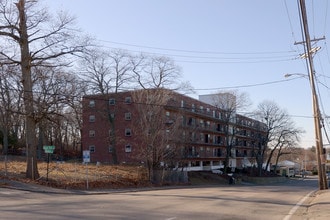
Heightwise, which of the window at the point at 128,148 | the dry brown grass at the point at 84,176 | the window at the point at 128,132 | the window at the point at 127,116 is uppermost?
the window at the point at 127,116

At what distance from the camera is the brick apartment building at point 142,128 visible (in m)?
46.6

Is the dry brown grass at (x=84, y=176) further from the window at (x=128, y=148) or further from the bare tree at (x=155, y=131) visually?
the window at (x=128, y=148)

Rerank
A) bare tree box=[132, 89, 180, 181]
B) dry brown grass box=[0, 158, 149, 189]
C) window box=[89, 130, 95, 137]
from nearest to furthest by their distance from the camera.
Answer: dry brown grass box=[0, 158, 149, 189] → bare tree box=[132, 89, 180, 181] → window box=[89, 130, 95, 137]

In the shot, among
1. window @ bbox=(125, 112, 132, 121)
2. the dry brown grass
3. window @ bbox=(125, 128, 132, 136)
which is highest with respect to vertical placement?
window @ bbox=(125, 112, 132, 121)

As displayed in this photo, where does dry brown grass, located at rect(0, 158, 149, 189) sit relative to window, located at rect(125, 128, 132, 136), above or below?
below

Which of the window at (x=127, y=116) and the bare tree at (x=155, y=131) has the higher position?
the window at (x=127, y=116)

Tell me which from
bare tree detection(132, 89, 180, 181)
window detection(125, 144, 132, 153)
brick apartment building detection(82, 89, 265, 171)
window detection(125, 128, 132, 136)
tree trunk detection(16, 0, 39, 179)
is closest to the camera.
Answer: tree trunk detection(16, 0, 39, 179)

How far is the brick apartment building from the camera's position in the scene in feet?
153

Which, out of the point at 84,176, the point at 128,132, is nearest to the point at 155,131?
the point at 84,176

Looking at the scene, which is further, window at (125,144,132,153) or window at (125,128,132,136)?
window at (125,128,132,136)

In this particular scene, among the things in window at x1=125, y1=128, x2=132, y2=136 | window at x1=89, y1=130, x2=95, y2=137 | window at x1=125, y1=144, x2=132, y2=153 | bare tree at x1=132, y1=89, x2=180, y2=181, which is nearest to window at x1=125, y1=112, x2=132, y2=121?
window at x1=125, y1=128, x2=132, y2=136

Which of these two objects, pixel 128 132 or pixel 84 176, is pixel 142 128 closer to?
pixel 84 176

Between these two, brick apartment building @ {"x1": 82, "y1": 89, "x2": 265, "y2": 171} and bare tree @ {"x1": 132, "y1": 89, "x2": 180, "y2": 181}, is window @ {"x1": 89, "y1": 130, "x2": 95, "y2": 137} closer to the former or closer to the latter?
brick apartment building @ {"x1": 82, "y1": 89, "x2": 265, "y2": 171}

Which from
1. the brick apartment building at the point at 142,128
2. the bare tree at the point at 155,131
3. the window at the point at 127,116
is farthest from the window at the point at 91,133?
the bare tree at the point at 155,131
